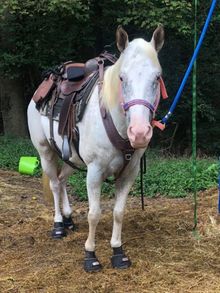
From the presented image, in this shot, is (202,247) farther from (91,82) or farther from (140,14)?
(140,14)

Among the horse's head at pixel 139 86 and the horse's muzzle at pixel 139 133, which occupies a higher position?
the horse's head at pixel 139 86

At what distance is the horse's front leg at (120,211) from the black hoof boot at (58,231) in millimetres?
998

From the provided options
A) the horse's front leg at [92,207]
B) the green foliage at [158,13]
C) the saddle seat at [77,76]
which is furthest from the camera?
the green foliage at [158,13]

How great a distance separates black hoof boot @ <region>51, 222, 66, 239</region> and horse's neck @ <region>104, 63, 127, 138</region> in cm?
173

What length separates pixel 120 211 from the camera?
4.07m

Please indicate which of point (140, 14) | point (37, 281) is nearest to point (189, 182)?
point (37, 281)

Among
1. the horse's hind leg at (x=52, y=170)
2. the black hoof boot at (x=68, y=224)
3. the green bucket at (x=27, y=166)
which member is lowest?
the green bucket at (x=27, y=166)

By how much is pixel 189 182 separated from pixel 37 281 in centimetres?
356

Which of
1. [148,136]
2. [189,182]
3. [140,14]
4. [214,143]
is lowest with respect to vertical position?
[214,143]

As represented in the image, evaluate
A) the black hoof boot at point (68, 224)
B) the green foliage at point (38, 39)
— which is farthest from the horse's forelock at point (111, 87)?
the green foliage at point (38, 39)

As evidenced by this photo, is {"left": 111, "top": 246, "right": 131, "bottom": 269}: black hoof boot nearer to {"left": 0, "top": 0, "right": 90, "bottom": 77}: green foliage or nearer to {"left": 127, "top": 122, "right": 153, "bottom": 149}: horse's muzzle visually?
{"left": 127, "top": 122, "right": 153, "bottom": 149}: horse's muzzle

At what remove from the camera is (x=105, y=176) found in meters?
3.93

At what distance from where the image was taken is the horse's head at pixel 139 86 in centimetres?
315

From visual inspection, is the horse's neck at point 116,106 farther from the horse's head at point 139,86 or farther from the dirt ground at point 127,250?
the dirt ground at point 127,250
